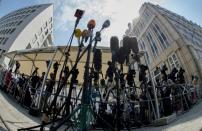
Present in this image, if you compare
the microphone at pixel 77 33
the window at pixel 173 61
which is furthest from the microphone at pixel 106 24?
the window at pixel 173 61

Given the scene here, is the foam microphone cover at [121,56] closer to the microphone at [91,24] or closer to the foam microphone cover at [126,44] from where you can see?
the foam microphone cover at [126,44]

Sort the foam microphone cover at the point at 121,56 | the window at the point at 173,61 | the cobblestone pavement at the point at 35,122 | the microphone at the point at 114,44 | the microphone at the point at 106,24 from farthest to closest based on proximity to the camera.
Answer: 1. the window at the point at 173,61
2. the foam microphone cover at the point at 121,56
3. the microphone at the point at 114,44
4. the cobblestone pavement at the point at 35,122
5. the microphone at the point at 106,24

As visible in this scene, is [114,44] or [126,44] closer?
[114,44]

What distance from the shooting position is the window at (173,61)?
78.8 ft

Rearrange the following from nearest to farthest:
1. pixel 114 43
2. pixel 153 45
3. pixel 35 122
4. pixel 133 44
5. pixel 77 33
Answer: pixel 77 33 → pixel 114 43 → pixel 133 44 → pixel 35 122 → pixel 153 45

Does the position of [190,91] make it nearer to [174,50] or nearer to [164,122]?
[164,122]

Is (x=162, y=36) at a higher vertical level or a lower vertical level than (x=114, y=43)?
higher

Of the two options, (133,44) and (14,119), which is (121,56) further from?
(14,119)

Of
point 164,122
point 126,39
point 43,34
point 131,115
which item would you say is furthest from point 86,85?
point 43,34

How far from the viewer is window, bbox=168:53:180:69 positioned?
2401cm

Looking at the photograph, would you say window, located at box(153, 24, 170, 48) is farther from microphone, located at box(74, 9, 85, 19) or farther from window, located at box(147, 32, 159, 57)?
microphone, located at box(74, 9, 85, 19)

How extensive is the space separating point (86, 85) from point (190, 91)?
8.02m

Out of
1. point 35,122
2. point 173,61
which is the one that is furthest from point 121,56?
point 173,61

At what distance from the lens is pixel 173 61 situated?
24.8 meters
